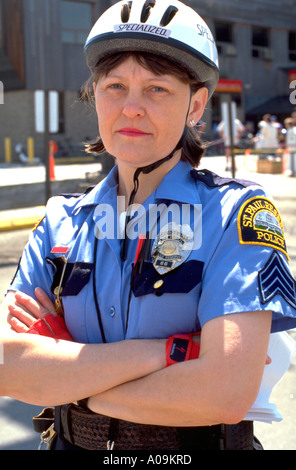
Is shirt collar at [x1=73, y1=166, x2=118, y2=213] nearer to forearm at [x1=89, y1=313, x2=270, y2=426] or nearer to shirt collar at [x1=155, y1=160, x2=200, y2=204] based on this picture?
shirt collar at [x1=155, y1=160, x2=200, y2=204]

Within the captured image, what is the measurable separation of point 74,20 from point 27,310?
1253 inches

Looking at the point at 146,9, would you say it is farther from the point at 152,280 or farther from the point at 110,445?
the point at 110,445

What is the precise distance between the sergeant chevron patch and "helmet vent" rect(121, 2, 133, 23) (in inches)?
34.8

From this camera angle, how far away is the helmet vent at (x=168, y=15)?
6.29ft

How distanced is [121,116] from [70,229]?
41cm

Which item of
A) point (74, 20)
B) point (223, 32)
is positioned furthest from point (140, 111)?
point (223, 32)

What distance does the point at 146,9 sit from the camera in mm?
1953

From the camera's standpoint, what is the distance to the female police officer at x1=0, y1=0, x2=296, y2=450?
5.57 feet

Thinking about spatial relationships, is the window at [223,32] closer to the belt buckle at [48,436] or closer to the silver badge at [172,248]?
the silver badge at [172,248]

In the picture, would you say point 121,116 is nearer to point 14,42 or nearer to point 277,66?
point 14,42

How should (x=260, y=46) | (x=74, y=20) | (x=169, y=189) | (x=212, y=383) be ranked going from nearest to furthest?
1. (x=212, y=383)
2. (x=169, y=189)
3. (x=74, y=20)
4. (x=260, y=46)

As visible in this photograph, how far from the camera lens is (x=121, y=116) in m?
1.92

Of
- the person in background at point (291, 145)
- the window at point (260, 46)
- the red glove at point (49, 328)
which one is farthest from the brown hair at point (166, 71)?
the window at point (260, 46)
